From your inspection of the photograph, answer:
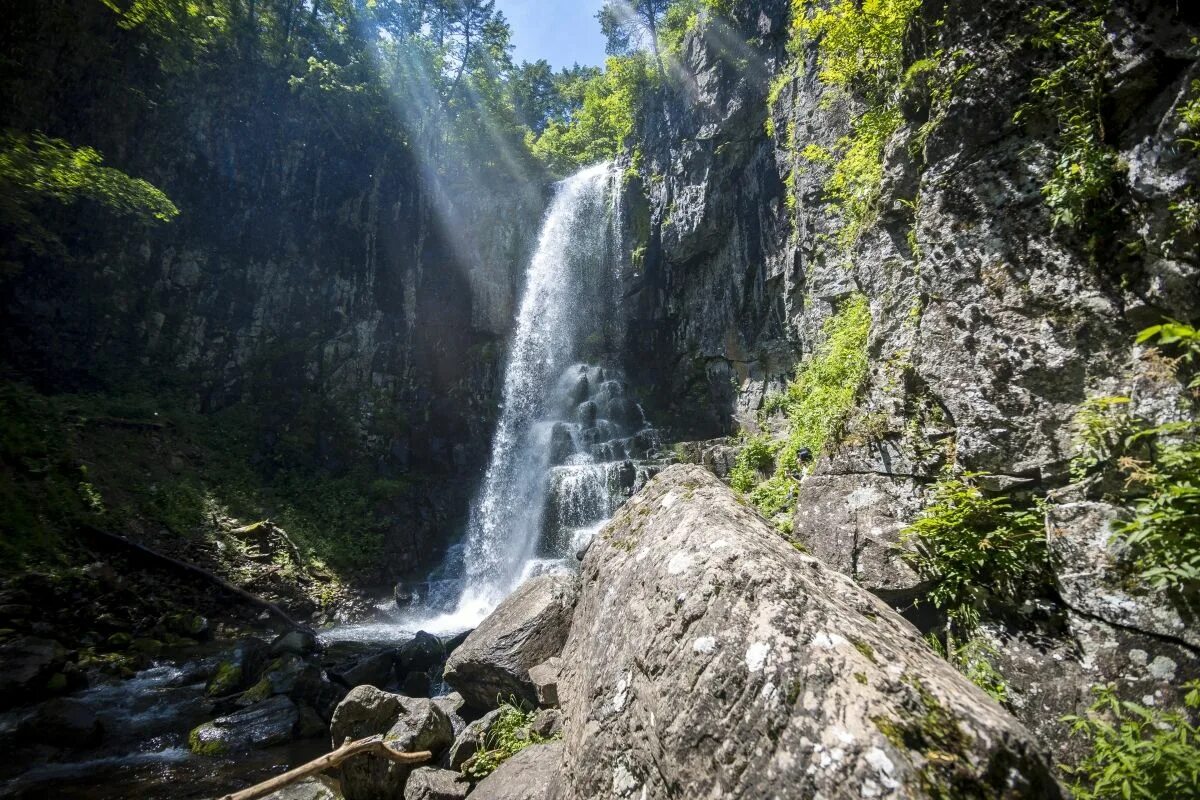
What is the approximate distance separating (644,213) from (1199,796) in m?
19.2

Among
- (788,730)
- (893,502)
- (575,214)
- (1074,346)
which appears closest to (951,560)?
(893,502)

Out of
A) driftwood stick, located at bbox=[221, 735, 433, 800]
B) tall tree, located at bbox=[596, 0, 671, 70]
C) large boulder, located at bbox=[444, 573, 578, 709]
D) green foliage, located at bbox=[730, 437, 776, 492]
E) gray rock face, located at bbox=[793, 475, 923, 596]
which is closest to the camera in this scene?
driftwood stick, located at bbox=[221, 735, 433, 800]

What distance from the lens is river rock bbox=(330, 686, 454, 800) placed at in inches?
177

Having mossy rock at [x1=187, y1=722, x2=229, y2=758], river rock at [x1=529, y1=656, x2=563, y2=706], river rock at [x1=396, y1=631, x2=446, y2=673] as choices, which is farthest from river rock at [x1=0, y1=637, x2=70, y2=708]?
river rock at [x1=529, y1=656, x2=563, y2=706]

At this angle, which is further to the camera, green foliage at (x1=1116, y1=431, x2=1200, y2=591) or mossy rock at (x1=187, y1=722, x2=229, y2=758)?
mossy rock at (x1=187, y1=722, x2=229, y2=758)

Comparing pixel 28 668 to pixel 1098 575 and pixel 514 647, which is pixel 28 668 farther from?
pixel 1098 575

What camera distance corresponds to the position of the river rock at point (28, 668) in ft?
21.3

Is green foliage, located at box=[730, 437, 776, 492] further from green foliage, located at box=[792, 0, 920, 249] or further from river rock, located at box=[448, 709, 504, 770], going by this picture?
river rock, located at box=[448, 709, 504, 770]

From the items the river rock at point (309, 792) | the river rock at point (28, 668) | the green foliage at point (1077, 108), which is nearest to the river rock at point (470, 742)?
the river rock at point (309, 792)

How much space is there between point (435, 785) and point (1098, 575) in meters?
4.87

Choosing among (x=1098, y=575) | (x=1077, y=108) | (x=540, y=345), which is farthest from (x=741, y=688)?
(x=540, y=345)

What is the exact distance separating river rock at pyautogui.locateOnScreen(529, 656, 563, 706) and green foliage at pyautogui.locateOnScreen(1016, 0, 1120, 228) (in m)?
5.07

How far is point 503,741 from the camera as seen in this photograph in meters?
4.36

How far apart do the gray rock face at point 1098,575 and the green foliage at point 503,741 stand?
12.4ft
